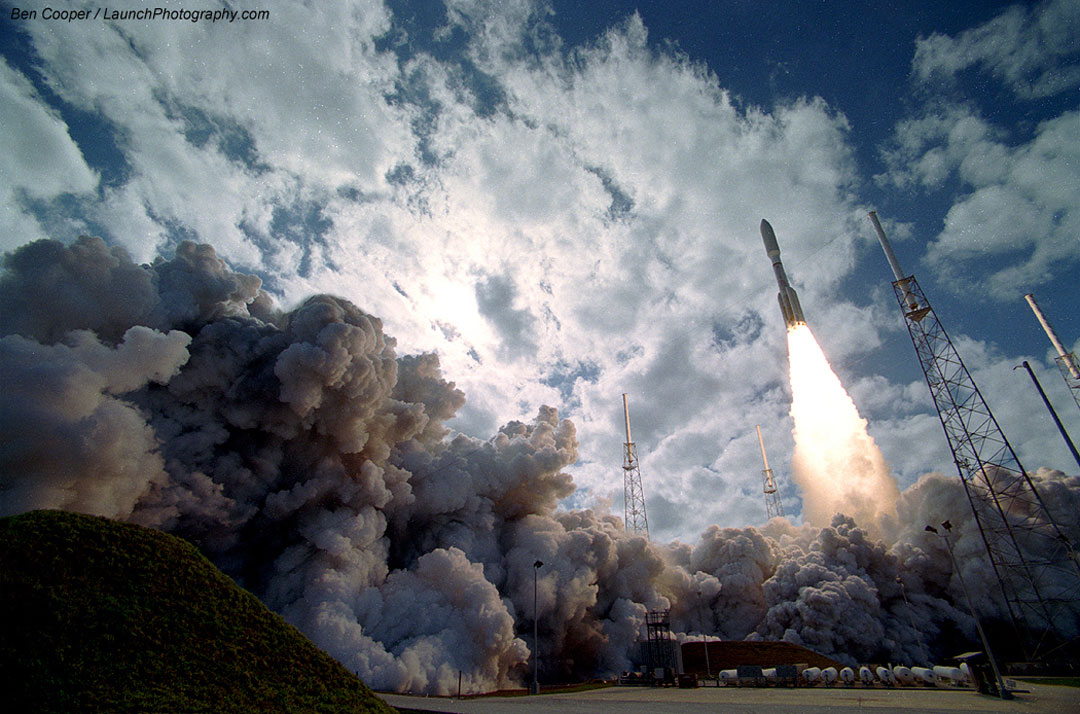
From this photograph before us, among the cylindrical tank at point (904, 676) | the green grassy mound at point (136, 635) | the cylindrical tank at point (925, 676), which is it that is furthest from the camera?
the cylindrical tank at point (904, 676)

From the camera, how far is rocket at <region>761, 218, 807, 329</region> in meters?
51.8

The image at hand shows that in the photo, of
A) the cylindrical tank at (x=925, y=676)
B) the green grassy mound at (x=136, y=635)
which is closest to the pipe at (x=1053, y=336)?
the cylindrical tank at (x=925, y=676)

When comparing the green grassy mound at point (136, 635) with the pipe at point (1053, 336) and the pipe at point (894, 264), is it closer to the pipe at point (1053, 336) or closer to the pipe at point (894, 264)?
the pipe at point (894, 264)

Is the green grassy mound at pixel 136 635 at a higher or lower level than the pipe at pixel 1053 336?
lower

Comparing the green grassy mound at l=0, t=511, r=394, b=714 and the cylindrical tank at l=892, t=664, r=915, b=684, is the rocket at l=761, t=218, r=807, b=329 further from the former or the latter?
the green grassy mound at l=0, t=511, r=394, b=714

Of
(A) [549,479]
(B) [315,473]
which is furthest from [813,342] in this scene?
(B) [315,473]

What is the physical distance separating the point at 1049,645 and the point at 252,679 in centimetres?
6592

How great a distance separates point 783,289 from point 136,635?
2147 inches

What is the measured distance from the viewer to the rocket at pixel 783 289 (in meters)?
51.8

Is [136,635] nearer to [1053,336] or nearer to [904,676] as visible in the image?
[904,676]

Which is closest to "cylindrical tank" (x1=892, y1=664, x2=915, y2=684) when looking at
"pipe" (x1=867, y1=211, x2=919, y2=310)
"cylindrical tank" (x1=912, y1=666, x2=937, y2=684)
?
"cylindrical tank" (x1=912, y1=666, x2=937, y2=684)

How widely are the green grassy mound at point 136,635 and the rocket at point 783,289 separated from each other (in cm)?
4968

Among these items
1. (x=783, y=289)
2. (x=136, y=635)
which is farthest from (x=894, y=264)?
(x=136, y=635)

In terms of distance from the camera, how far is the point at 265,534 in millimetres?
38938
